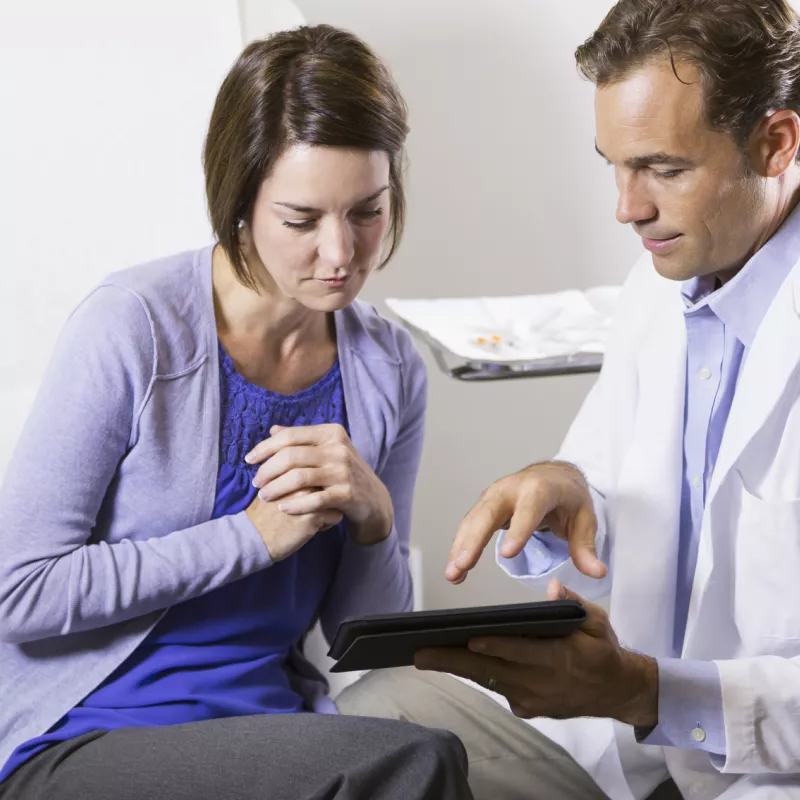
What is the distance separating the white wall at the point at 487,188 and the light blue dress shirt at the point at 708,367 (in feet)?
3.74

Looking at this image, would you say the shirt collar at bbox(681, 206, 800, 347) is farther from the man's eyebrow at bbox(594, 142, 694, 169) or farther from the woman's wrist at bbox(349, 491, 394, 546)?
the woman's wrist at bbox(349, 491, 394, 546)

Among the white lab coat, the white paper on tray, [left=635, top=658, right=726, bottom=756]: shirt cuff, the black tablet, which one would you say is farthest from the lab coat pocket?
the white paper on tray

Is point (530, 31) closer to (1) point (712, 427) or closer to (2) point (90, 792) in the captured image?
(1) point (712, 427)

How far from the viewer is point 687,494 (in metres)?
1.34

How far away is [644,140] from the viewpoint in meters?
1.21

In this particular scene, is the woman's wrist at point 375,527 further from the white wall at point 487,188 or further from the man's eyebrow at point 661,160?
the white wall at point 487,188

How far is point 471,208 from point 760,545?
1.41 meters

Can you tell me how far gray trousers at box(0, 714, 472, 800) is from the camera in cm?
100

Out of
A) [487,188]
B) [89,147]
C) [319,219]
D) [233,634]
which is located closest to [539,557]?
[233,634]

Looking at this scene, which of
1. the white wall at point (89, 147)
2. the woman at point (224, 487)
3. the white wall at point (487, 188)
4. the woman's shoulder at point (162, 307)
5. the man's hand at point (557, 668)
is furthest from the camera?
the white wall at point (487, 188)

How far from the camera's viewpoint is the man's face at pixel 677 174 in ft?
3.96

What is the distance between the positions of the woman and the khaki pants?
0.11m

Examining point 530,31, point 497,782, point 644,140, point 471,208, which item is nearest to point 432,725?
point 497,782

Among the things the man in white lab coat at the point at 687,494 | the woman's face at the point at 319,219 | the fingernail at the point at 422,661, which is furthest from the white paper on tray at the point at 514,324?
the fingernail at the point at 422,661
